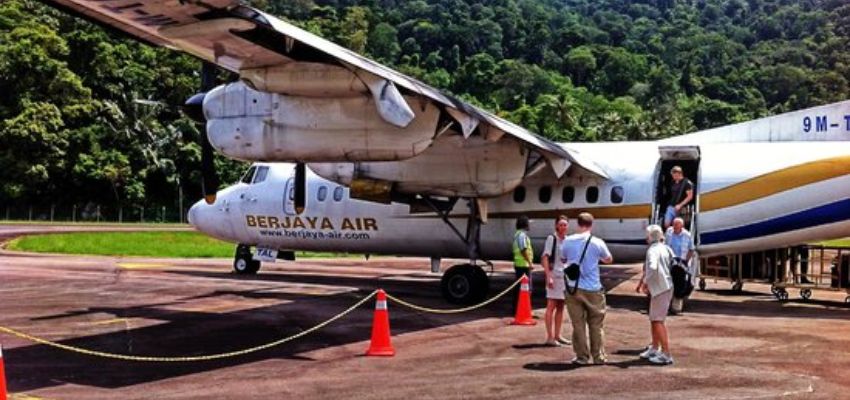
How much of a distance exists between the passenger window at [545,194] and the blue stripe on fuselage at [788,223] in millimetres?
3189

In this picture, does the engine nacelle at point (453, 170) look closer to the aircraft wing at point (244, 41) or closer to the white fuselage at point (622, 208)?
the white fuselage at point (622, 208)

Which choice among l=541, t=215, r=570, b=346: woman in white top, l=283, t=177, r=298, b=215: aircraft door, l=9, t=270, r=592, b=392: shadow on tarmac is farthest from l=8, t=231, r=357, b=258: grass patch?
l=541, t=215, r=570, b=346: woman in white top

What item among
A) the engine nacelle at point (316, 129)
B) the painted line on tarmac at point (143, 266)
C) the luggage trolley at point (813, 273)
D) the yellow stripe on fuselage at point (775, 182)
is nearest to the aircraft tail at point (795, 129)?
the yellow stripe on fuselage at point (775, 182)

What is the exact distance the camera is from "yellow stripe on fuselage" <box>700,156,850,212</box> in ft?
52.3

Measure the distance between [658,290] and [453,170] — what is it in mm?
6793

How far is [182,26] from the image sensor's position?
1132 centimetres

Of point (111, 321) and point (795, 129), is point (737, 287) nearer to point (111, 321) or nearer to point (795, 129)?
point (795, 129)

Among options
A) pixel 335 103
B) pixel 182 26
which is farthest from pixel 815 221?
pixel 182 26

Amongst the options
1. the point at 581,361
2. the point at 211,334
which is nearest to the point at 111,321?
the point at 211,334

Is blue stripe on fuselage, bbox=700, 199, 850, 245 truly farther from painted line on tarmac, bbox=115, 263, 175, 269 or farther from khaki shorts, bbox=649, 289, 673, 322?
painted line on tarmac, bbox=115, 263, 175, 269

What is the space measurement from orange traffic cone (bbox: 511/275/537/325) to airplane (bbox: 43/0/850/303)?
2.66m

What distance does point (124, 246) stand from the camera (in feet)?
125

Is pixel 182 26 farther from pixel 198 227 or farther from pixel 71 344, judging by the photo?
pixel 198 227

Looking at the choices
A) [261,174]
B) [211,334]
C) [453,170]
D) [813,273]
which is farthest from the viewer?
[261,174]
